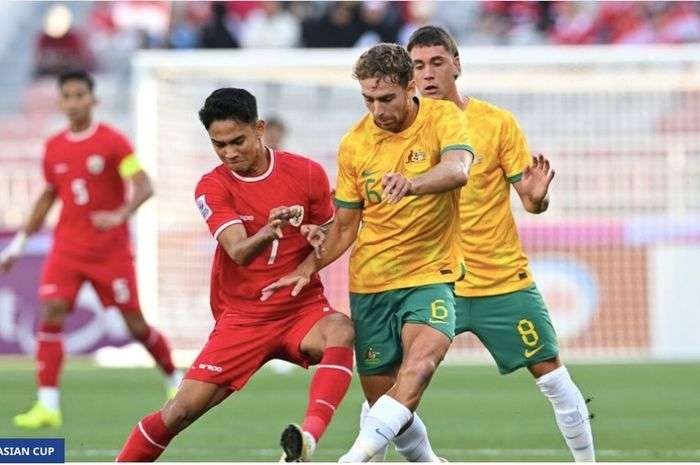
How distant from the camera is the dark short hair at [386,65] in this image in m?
7.07

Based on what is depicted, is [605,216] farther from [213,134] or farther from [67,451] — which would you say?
[213,134]

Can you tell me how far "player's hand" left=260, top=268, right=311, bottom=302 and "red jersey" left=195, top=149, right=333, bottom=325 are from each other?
0.07 meters

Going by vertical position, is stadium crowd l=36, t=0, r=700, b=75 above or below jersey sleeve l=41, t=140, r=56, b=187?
above

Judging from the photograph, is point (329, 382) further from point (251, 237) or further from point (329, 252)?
point (251, 237)

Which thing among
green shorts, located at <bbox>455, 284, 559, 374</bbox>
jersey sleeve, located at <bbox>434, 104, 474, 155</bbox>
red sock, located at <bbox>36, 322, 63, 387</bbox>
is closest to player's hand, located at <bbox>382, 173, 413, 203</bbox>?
jersey sleeve, located at <bbox>434, 104, 474, 155</bbox>

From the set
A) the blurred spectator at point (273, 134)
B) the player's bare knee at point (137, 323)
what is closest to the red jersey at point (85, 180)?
the player's bare knee at point (137, 323)

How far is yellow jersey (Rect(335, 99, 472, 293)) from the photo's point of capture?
24.0ft

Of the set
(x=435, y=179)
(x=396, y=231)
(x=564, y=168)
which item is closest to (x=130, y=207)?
(x=396, y=231)

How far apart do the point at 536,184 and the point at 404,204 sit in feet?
2.74

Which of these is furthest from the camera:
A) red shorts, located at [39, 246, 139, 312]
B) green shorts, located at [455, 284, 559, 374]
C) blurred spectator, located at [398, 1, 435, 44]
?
blurred spectator, located at [398, 1, 435, 44]

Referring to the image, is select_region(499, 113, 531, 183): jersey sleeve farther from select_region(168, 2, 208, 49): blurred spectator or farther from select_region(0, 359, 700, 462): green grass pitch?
select_region(168, 2, 208, 49): blurred spectator

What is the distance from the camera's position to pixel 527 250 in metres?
18.2

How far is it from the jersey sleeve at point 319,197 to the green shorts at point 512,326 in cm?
104

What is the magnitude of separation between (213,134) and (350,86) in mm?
11451
